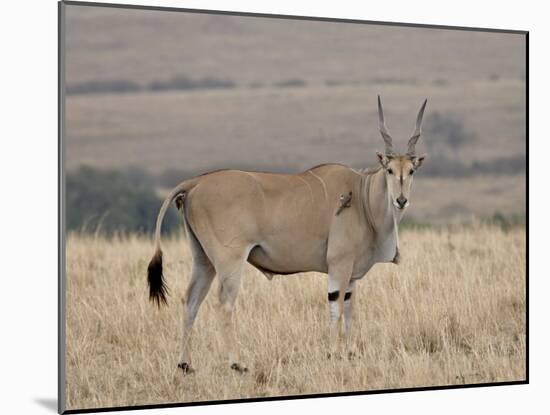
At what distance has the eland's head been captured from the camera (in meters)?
9.31

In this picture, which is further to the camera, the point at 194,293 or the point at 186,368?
the point at 194,293

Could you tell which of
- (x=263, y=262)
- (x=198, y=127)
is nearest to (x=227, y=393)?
(x=263, y=262)

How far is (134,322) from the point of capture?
10133 millimetres

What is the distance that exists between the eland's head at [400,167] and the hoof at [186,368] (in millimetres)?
1910

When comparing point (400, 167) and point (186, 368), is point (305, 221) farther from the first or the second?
point (186, 368)

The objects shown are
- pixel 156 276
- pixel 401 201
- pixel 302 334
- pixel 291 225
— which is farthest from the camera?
pixel 302 334

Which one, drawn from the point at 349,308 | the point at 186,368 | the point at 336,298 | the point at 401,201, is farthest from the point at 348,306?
the point at 186,368

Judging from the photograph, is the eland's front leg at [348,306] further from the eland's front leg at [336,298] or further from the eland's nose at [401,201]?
the eland's nose at [401,201]

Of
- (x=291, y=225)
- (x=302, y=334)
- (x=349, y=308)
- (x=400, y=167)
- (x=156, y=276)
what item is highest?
(x=400, y=167)

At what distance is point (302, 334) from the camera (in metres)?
9.91

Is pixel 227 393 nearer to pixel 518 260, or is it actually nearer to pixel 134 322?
pixel 134 322

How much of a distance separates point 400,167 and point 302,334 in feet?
5.13

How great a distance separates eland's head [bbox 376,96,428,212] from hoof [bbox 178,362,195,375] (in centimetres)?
191

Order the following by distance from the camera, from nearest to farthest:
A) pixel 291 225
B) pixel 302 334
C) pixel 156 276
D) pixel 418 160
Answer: pixel 156 276
pixel 418 160
pixel 291 225
pixel 302 334
